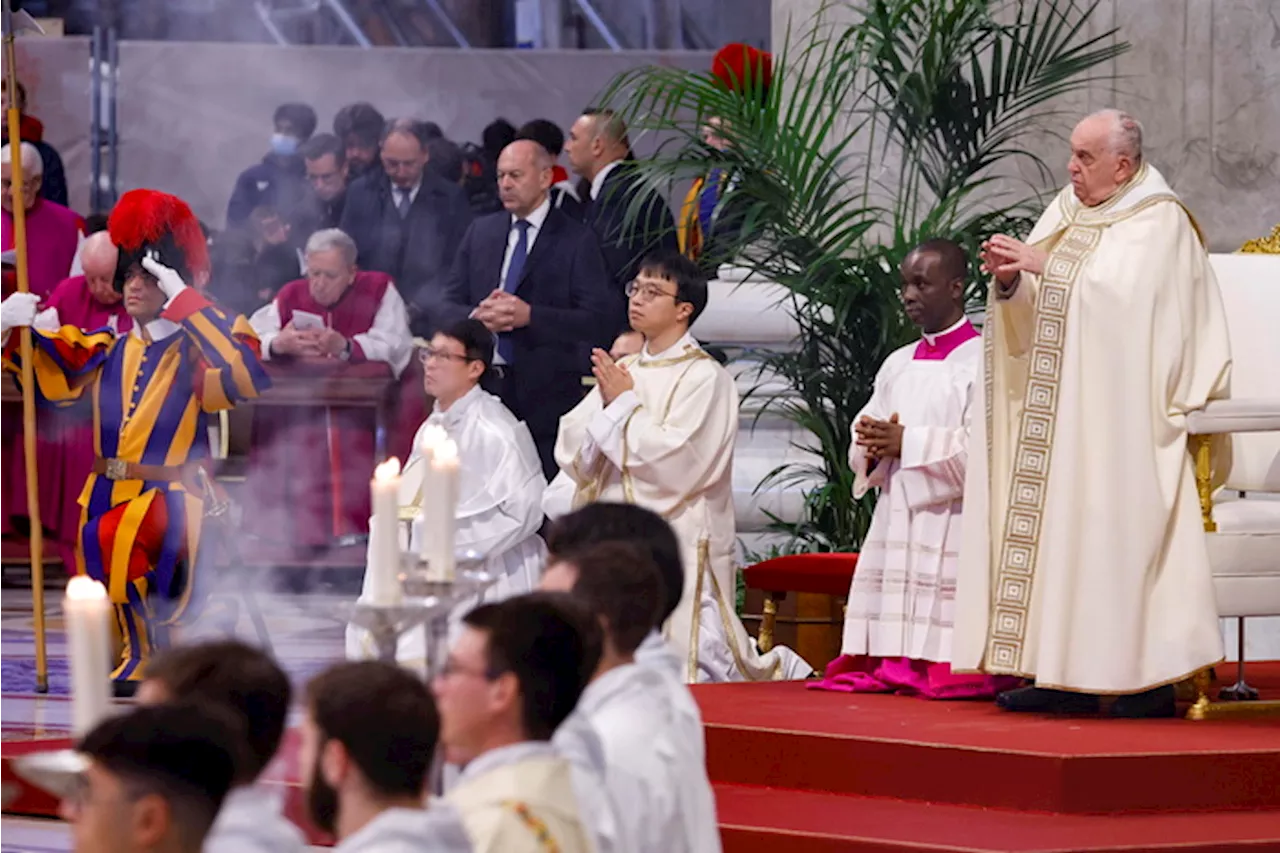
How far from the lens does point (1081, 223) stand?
20.5 ft

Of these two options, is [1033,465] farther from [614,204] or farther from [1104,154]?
[614,204]

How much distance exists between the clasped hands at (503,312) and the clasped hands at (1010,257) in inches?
87.3

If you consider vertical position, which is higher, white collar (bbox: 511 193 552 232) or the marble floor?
white collar (bbox: 511 193 552 232)

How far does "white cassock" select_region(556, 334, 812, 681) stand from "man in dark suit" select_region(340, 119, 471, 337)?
2683 millimetres

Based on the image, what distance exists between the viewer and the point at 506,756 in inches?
117

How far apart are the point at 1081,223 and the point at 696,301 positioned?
4.49 feet

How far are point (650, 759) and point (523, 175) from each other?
4974 mm

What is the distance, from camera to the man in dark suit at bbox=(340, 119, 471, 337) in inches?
391

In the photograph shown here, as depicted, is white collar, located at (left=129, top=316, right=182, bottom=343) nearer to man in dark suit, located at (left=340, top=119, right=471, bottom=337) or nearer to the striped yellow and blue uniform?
the striped yellow and blue uniform

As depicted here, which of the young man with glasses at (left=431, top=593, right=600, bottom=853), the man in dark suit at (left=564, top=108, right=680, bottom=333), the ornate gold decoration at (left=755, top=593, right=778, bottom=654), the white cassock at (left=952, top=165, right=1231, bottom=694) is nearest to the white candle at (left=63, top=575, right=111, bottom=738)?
the young man with glasses at (left=431, top=593, right=600, bottom=853)

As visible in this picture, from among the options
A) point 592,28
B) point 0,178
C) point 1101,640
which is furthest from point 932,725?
point 592,28

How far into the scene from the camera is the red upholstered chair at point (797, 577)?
737 centimetres

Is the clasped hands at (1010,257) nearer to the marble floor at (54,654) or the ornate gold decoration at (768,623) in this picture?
the ornate gold decoration at (768,623)

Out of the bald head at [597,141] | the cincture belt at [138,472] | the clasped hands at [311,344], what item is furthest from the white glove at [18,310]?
the clasped hands at [311,344]
